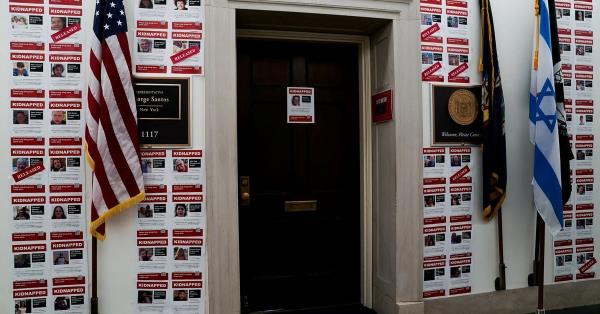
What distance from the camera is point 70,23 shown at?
2.73 meters

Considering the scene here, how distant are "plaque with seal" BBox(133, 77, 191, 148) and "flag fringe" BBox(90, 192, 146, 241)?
40cm

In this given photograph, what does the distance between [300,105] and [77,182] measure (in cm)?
191

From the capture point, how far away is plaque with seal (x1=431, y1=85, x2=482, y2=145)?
3.32 meters

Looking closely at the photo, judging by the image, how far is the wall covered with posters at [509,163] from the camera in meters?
3.33

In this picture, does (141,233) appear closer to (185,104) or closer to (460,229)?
(185,104)

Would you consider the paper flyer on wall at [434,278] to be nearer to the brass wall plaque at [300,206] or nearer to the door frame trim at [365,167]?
the door frame trim at [365,167]

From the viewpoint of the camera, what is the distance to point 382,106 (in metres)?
3.42

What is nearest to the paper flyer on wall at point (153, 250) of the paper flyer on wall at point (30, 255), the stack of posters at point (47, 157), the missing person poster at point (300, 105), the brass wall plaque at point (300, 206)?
the stack of posters at point (47, 157)

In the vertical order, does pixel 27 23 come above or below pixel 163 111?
above

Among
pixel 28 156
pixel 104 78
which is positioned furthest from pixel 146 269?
pixel 104 78

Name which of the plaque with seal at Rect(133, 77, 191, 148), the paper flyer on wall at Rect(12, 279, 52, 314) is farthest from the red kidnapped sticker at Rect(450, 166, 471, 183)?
the paper flyer on wall at Rect(12, 279, 52, 314)

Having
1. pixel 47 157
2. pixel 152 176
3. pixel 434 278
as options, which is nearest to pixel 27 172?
pixel 47 157

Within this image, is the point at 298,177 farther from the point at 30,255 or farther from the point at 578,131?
the point at 578,131

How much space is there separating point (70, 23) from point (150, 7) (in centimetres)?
56
